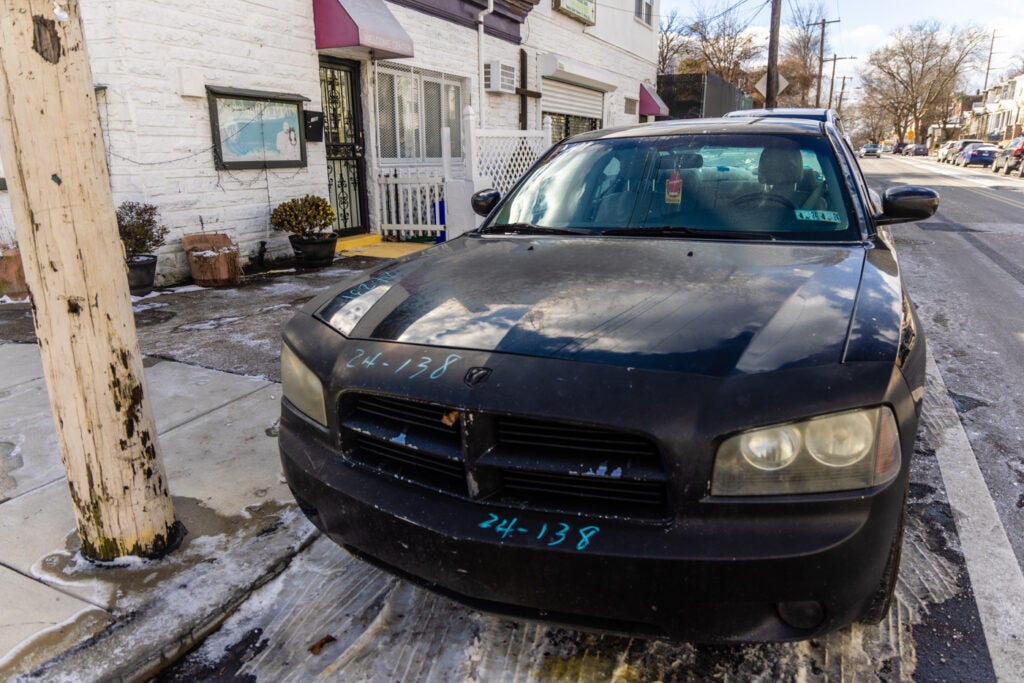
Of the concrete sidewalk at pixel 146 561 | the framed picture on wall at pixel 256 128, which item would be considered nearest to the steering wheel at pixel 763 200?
the concrete sidewalk at pixel 146 561

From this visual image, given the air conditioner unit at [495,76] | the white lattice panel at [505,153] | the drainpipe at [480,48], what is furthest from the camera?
the air conditioner unit at [495,76]

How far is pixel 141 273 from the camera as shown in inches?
257

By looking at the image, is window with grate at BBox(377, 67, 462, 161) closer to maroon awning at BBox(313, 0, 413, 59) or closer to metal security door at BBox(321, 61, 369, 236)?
metal security door at BBox(321, 61, 369, 236)

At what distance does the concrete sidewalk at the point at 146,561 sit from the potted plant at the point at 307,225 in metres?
4.29

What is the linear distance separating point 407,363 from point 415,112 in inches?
386

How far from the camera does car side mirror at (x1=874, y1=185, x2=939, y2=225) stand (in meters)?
2.95

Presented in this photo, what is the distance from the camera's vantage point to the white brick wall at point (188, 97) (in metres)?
6.45

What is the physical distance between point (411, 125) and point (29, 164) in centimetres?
922

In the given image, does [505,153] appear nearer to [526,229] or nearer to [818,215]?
[526,229]

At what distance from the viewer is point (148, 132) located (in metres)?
6.71

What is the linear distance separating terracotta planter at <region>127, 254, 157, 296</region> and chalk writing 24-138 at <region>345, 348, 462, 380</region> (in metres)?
5.43

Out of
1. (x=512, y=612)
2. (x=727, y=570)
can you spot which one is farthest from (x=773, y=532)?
(x=512, y=612)

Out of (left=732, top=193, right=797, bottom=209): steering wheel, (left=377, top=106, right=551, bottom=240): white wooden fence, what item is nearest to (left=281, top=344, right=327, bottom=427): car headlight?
(left=732, top=193, right=797, bottom=209): steering wheel

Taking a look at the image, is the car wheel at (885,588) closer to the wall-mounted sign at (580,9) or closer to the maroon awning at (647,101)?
the wall-mounted sign at (580,9)
